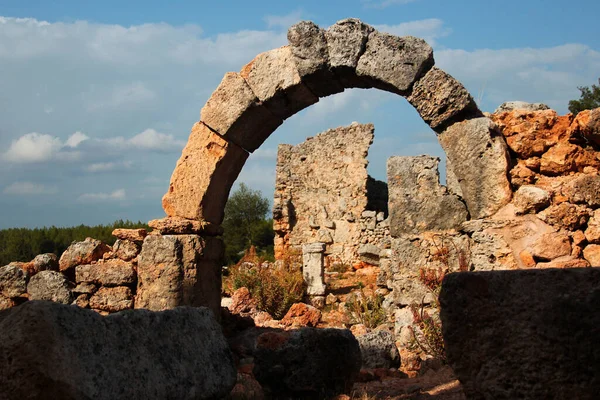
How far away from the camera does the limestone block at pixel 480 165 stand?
579 centimetres

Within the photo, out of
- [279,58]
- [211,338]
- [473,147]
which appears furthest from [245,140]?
[211,338]

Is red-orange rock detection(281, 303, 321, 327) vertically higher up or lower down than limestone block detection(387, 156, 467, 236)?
lower down

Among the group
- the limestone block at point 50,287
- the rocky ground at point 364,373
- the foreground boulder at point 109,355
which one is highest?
the limestone block at point 50,287

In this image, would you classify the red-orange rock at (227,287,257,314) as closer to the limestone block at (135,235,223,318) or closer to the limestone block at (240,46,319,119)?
the limestone block at (135,235,223,318)

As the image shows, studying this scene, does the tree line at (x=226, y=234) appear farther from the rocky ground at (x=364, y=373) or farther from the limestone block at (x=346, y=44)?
the limestone block at (x=346, y=44)

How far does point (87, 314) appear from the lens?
10.6 ft

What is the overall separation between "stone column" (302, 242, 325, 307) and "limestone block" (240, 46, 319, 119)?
8.93 meters

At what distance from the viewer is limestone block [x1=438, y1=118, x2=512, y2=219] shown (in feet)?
19.0

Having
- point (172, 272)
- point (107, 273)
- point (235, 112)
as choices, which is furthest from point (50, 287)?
point (235, 112)

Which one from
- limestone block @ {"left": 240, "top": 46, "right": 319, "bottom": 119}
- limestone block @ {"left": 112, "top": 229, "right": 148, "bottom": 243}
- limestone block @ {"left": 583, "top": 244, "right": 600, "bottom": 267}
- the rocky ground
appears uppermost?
limestone block @ {"left": 240, "top": 46, "right": 319, "bottom": 119}

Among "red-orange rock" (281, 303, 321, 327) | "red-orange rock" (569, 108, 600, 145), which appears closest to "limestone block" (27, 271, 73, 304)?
"red-orange rock" (281, 303, 321, 327)

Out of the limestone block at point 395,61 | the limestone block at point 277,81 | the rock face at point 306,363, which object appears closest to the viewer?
the rock face at point 306,363

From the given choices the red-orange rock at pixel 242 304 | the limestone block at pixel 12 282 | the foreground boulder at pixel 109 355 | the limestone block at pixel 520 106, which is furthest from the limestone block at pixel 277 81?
the red-orange rock at pixel 242 304

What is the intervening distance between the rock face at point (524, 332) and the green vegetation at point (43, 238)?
1802cm
